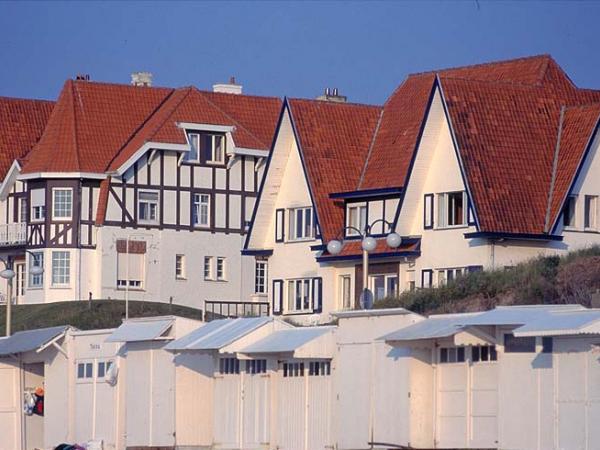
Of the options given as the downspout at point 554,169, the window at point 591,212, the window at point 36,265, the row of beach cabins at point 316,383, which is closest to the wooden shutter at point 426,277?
the downspout at point 554,169

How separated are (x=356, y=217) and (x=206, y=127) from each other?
18732 mm

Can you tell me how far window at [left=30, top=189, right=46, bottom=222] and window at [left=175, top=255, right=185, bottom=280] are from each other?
6237 millimetres

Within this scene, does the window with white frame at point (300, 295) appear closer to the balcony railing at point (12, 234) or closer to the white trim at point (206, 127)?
the white trim at point (206, 127)

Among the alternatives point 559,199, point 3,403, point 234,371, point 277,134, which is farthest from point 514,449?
point 277,134

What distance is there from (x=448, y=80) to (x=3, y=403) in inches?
680

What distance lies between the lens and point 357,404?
39125 mm

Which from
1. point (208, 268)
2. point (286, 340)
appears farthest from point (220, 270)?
point (286, 340)

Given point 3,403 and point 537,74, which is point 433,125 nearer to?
point 537,74

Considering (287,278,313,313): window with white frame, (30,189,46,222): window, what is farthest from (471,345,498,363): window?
(30,189,46,222): window

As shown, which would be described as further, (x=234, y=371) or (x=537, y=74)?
(x=537, y=74)

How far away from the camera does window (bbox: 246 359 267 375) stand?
4312cm

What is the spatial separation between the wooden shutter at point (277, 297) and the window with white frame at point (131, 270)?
14.4m

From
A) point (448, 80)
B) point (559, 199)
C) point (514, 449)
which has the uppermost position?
point (448, 80)

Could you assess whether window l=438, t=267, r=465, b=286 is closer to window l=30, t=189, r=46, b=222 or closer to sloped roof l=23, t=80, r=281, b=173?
sloped roof l=23, t=80, r=281, b=173
